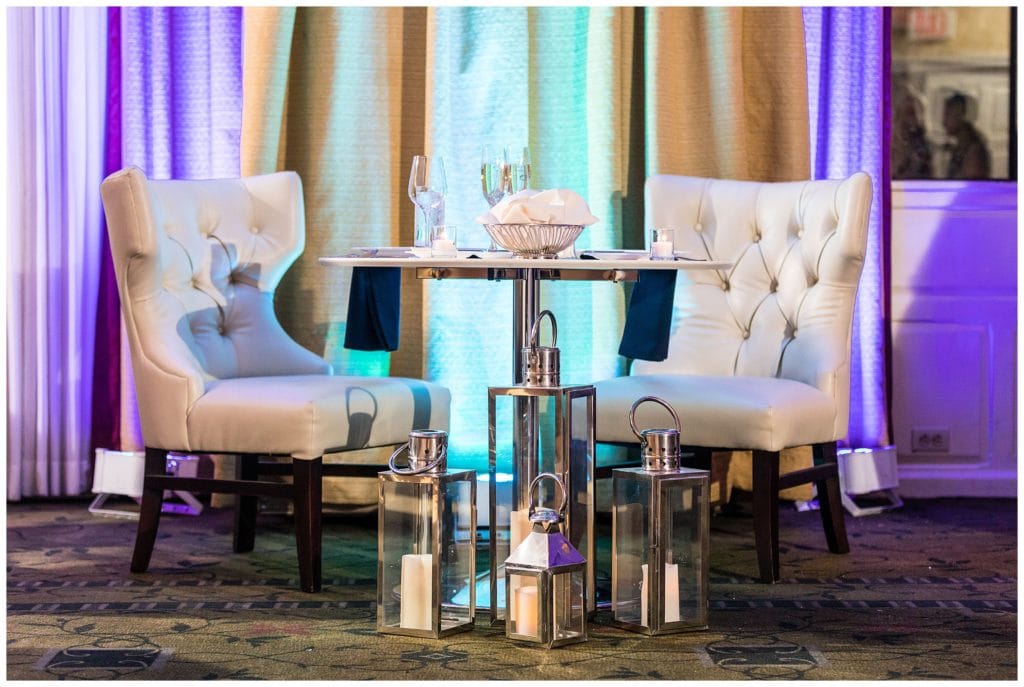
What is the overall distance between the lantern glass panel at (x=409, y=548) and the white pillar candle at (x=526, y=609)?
0.53 feet

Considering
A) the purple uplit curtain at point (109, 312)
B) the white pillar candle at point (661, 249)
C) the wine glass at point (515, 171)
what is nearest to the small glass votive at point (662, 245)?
the white pillar candle at point (661, 249)

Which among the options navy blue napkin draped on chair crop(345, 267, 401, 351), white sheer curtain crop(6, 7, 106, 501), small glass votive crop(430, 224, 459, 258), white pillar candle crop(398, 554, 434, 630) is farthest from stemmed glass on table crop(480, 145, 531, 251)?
white sheer curtain crop(6, 7, 106, 501)

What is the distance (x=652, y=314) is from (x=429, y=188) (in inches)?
21.6

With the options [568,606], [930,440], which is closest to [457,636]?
[568,606]

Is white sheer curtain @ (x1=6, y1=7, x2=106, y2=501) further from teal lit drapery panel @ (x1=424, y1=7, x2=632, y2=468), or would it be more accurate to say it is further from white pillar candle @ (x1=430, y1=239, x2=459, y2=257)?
white pillar candle @ (x1=430, y1=239, x2=459, y2=257)

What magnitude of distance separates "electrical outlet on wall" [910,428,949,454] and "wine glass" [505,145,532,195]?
72.8 inches

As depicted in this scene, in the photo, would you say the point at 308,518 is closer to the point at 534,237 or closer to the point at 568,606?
the point at 568,606

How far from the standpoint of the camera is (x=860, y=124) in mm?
3609

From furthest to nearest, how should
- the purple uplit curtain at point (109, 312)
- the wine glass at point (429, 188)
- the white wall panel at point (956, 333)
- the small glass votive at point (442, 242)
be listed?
the white wall panel at point (956, 333) → the purple uplit curtain at point (109, 312) → the wine glass at point (429, 188) → the small glass votive at point (442, 242)

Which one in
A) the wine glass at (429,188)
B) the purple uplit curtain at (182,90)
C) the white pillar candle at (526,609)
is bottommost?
the white pillar candle at (526,609)

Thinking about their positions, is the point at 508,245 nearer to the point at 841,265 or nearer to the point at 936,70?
the point at 841,265

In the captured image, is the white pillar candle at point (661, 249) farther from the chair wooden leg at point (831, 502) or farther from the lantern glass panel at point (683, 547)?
the chair wooden leg at point (831, 502)

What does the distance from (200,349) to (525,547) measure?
114cm

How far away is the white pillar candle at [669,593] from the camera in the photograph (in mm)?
2207
